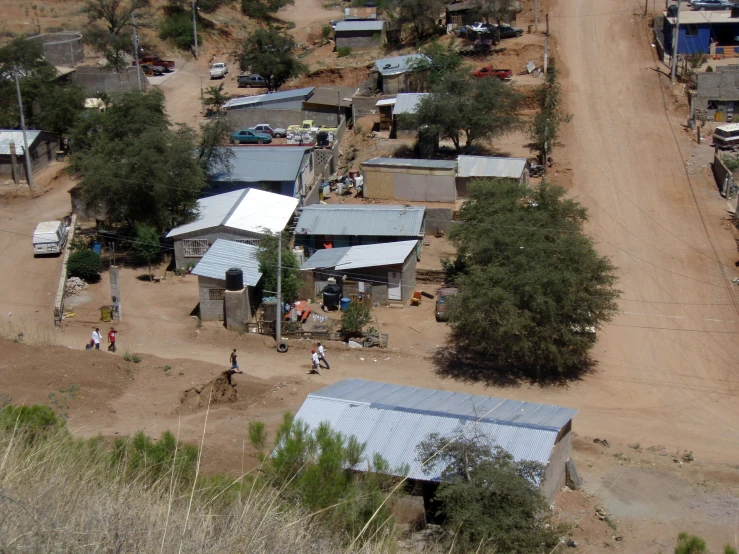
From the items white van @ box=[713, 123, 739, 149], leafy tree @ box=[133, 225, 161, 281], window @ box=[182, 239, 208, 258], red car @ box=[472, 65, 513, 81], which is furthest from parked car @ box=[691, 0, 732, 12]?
leafy tree @ box=[133, 225, 161, 281]

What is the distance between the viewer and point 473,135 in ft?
124

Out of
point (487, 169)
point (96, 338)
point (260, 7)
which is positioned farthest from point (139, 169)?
point (260, 7)

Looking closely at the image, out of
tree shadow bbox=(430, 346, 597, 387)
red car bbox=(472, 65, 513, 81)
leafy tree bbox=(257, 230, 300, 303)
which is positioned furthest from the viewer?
red car bbox=(472, 65, 513, 81)

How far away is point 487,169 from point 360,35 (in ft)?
74.6

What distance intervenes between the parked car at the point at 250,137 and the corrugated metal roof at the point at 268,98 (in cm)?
327

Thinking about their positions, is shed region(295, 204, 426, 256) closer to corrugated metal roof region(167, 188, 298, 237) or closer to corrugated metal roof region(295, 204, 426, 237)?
corrugated metal roof region(295, 204, 426, 237)

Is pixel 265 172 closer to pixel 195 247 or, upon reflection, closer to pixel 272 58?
pixel 195 247

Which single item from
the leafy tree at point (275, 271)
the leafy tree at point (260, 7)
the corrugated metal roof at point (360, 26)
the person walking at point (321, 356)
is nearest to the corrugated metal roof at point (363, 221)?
the leafy tree at point (275, 271)

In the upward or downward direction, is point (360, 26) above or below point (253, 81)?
above

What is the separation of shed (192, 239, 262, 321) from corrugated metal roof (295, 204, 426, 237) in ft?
11.6

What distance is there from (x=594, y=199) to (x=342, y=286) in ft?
41.7

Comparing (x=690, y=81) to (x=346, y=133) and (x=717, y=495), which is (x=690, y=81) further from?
(x=717, y=495)

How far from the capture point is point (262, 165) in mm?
34750

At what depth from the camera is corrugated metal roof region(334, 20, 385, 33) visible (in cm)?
5366
